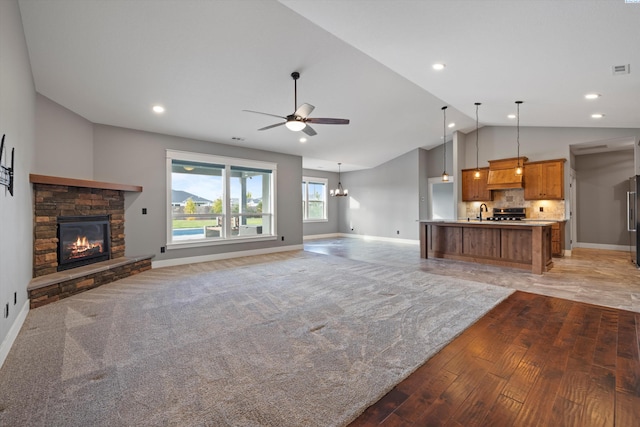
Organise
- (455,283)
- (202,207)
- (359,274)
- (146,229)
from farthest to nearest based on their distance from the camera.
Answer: (202,207)
(146,229)
(359,274)
(455,283)

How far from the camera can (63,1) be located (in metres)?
2.62

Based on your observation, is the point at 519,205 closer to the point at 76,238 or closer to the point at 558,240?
the point at 558,240

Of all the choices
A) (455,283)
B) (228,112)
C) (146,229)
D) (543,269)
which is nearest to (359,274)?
(455,283)

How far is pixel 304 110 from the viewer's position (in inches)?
143

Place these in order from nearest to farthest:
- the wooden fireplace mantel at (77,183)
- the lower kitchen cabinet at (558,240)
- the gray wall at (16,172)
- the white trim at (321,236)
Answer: the gray wall at (16,172) < the wooden fireplace mantel at (77,183) < the lower kitchen cabinet at (558,240) < the white trim at (321,236)

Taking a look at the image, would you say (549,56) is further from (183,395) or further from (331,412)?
(183,395)

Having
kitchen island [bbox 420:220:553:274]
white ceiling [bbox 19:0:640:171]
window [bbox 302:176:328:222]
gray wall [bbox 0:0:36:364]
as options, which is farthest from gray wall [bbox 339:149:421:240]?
gray wall [bbox 0:0:36:364]

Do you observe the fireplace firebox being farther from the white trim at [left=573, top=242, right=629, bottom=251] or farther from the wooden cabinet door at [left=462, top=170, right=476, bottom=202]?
the white trim at [left=573, top=242, right=629, bottom=251]

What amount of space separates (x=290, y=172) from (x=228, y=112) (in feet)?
10.3

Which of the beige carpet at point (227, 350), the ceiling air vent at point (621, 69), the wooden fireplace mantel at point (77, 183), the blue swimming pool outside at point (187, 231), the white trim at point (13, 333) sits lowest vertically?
the beige carpet at point (227, 350)

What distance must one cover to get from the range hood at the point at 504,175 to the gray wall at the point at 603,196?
8.08 feet

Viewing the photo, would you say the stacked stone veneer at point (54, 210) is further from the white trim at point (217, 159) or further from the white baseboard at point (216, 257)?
the white trim at point (217, 159)

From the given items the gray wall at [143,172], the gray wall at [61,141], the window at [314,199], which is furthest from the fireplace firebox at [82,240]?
the window at [314,199]

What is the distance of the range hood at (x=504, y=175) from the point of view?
691 cm
